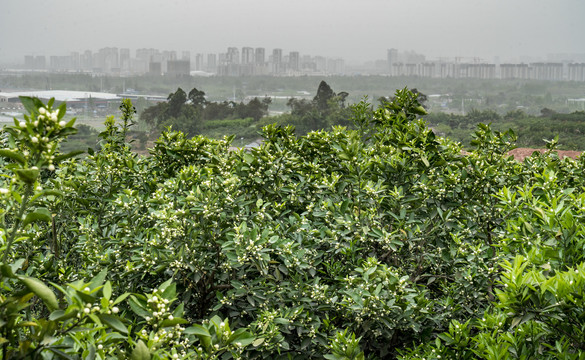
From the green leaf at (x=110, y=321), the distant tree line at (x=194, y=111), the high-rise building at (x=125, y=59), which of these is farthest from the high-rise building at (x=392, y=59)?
the green leaf at (x=110, y=321)

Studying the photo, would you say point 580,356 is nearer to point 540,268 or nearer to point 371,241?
point 540,268

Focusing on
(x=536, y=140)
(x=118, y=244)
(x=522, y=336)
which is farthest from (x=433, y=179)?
(x=536, y=140)

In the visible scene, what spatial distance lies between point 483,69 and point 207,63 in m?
13.4

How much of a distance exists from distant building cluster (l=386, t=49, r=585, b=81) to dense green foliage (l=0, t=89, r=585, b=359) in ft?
71.7

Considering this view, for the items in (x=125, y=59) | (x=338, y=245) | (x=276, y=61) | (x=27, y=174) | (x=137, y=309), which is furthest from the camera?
(x=276, y=61)

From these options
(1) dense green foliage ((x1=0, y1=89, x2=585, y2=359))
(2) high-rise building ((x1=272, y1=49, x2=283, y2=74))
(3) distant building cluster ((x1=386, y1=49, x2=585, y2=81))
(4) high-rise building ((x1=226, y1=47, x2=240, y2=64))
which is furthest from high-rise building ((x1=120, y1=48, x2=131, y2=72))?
(1) dense green foliage ((x1=0, y1=89, x2=585, y2=359))

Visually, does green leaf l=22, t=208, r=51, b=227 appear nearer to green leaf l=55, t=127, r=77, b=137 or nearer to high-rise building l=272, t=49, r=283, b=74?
green leaf l=55, t=127, r=77, b=137

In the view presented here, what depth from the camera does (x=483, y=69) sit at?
24.7m

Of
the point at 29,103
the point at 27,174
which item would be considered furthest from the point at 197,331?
the point at 29,103

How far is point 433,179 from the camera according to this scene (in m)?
2.91

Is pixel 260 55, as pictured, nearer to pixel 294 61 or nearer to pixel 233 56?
pixel 233 56

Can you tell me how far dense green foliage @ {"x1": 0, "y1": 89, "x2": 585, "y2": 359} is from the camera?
1.95 metres

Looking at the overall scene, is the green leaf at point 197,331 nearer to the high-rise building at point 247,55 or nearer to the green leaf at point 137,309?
the green leaf at point 137,309

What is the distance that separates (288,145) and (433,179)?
3.15 ft
